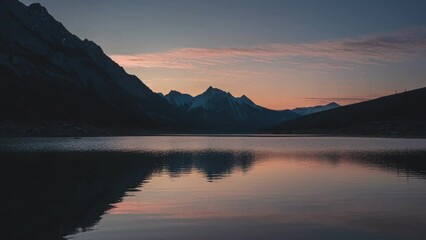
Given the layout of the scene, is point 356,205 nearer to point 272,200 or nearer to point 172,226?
point 272,200

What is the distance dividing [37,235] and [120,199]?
1312 centimetres

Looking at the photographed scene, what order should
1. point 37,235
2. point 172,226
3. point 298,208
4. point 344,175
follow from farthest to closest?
point 344,175, point 298,208, point 172,226, point 37,235

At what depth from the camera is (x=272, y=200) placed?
38031mm

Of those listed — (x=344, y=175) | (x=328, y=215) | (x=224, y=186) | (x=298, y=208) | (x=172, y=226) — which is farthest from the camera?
(x=344, y=175)

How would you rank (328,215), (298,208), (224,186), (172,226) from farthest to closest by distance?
1. (224,186)
2. (298,208)
3. (328,215)
4. (172,226)

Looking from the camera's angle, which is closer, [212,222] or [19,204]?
[212,222]

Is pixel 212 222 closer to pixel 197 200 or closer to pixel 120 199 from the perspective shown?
pixel 197 200

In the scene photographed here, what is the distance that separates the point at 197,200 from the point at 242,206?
15.9ft

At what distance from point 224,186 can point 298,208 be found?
14.7 meters

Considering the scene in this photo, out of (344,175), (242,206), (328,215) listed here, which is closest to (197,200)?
(242,206)

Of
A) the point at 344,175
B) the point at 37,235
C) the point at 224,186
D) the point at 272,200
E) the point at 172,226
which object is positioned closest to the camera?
the point at 37,235

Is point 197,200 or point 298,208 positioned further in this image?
point 197,200

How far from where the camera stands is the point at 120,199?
125 feet

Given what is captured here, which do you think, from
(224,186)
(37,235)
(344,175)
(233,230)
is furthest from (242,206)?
(344,175)
